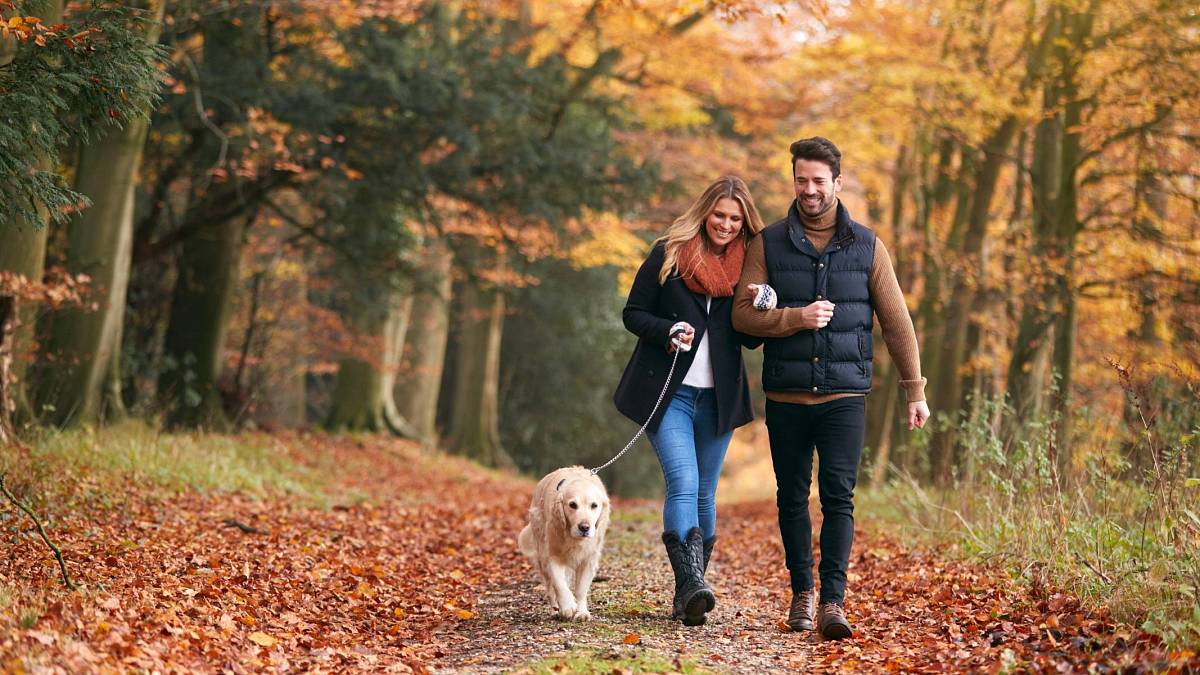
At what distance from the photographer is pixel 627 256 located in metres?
23.1

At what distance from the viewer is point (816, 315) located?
551 cm

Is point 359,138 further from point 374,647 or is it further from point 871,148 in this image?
point 374,647

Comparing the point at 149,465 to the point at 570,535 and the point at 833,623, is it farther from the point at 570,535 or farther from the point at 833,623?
the point at 833,623

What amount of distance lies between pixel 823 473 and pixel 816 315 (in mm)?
788

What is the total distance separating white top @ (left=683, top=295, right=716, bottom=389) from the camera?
597 centimetres

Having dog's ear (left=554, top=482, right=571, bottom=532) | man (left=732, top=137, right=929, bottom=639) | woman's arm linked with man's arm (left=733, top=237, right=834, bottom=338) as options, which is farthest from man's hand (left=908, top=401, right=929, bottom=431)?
dog's ear (left=554, top=482, right=571, bottom=532)

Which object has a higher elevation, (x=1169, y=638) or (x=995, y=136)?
(x=995, y=136)

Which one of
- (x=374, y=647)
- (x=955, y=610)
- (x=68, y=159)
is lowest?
(x=374, y=647)

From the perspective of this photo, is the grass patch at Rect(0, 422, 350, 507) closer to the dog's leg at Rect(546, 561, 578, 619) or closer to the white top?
the dog's leg at Rect(546, 561, 578, 619)

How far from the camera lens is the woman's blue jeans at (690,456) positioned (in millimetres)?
5898

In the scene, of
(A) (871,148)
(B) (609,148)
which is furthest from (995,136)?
(B) (609,148)

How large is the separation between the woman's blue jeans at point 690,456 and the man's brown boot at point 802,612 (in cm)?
57

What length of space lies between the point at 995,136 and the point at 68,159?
38.0 feet

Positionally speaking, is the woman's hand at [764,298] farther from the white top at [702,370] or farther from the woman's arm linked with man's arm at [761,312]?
the white top at [702,370]
